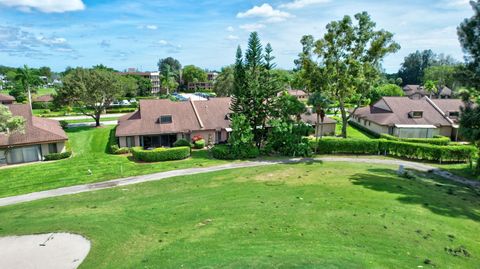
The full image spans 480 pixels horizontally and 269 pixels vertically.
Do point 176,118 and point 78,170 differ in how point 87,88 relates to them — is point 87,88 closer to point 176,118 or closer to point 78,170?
point 176,118

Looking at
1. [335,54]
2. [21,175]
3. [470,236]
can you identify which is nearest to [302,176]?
[470,236]

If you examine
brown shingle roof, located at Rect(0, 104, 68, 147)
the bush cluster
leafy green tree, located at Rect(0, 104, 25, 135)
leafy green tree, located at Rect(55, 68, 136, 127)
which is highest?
leafy green tree, located at Rect(55, 68, 136, 127)

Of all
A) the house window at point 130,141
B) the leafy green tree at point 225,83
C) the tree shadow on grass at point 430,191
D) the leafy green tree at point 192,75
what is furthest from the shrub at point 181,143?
the leafy green tree at point 192,75

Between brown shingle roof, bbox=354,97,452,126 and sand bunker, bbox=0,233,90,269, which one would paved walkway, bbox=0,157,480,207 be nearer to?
sand bunker, bbox=0,233,90,269

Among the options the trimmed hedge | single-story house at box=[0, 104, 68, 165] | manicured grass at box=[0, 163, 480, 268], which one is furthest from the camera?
the trimmed hedge

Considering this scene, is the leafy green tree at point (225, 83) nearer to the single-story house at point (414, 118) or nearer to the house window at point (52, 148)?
the single-story house at point (414, 118)

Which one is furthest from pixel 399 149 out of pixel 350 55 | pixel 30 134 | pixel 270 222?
pixel 30 134

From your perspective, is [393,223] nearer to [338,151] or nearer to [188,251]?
[188,251]

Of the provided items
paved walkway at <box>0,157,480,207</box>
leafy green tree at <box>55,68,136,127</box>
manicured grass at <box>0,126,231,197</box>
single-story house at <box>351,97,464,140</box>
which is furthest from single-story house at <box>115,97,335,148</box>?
single-story house at <box>351,97,464,140</box>
